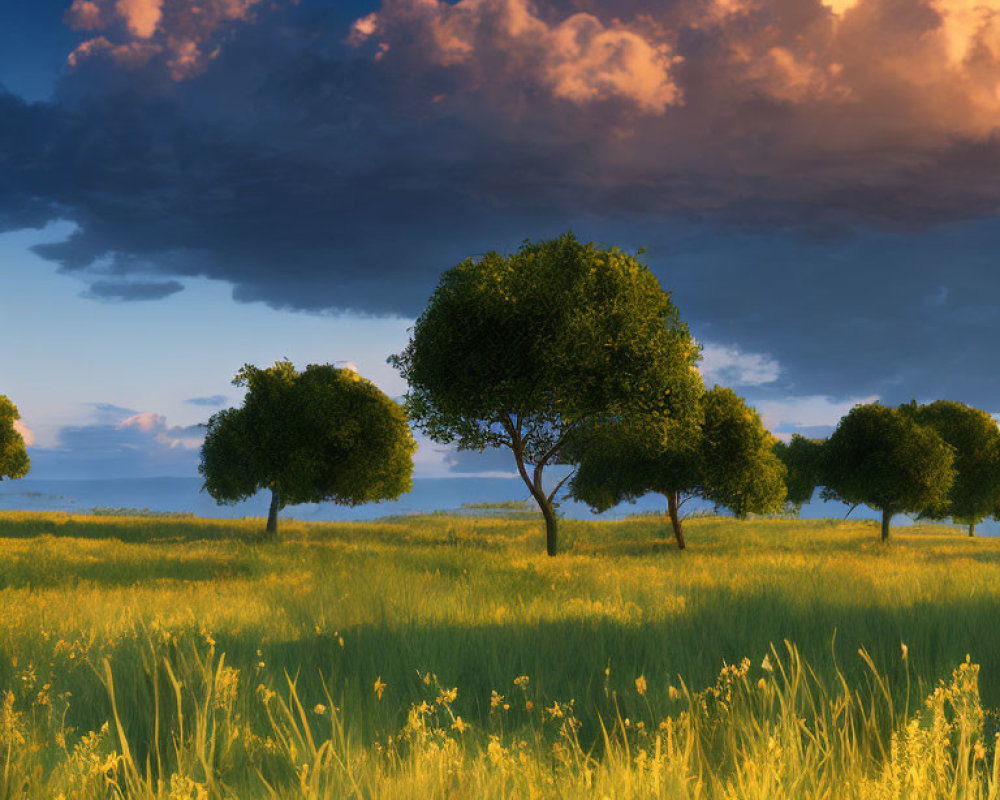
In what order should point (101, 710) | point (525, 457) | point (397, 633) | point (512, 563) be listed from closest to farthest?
point (101, 710) < point (397, 633) < point (512, 563) < point (525, 457)

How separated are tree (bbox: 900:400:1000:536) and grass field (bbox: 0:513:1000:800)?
135 feet

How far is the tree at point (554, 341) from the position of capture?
77.4ft

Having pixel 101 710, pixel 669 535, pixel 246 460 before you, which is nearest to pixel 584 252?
pixel 101 710

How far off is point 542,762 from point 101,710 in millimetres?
4298

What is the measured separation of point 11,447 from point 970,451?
251ft

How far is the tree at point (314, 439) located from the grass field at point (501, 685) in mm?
20193

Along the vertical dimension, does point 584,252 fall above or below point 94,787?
above

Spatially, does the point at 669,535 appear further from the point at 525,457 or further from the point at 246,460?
the point at 246,460

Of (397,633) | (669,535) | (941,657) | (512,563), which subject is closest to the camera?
(941,657)

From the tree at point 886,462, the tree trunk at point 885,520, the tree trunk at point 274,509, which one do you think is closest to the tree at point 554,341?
the tree trunk at point 274,509

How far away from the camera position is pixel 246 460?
38.4m

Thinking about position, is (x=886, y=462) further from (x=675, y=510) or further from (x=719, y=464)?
(x=675, y=510)

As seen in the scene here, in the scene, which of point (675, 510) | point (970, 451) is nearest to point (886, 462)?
point (675, 510)

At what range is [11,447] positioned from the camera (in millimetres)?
56844
